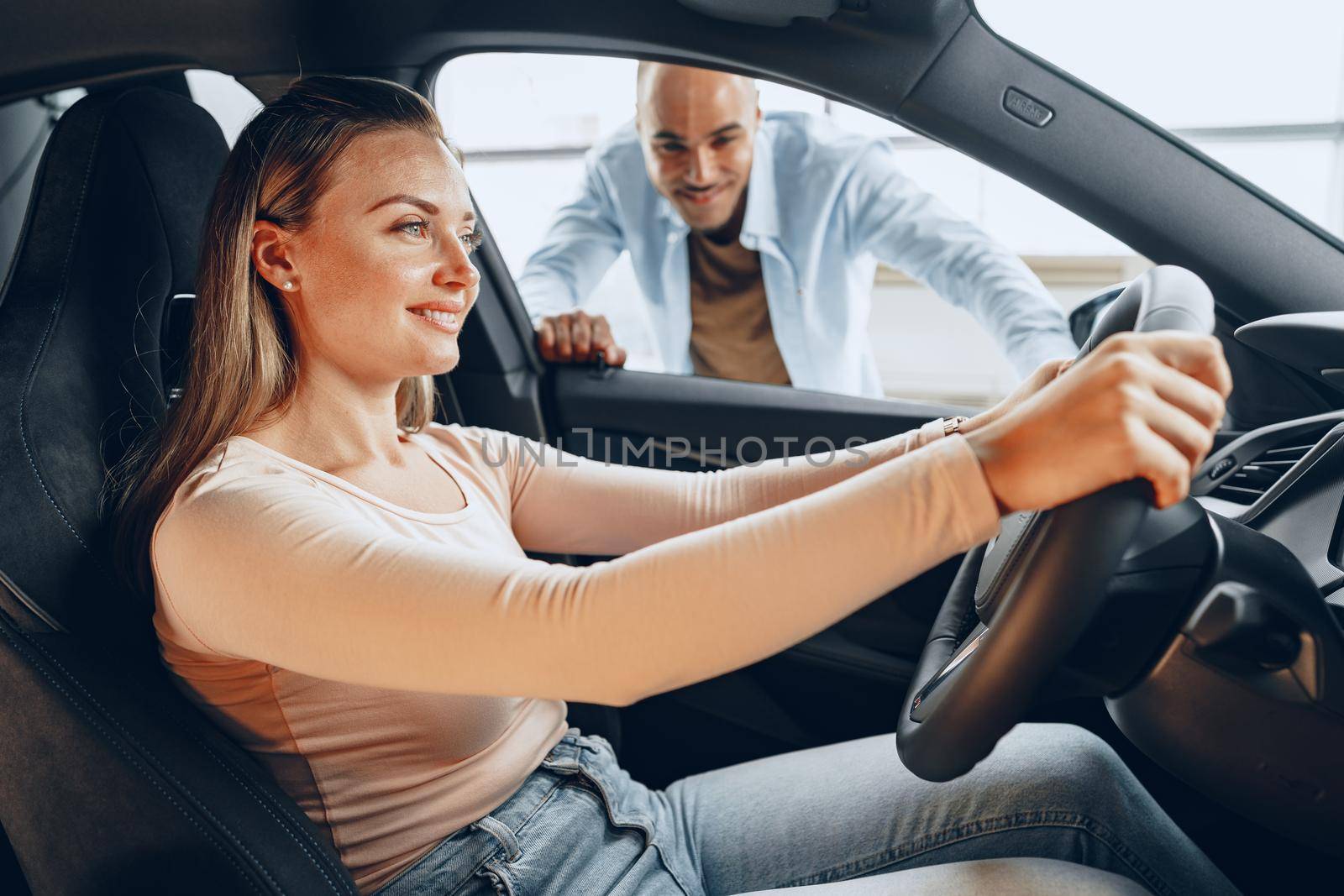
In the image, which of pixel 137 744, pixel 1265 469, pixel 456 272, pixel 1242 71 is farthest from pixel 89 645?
pixel 1242 71

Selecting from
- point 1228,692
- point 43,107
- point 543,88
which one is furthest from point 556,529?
point 543,88

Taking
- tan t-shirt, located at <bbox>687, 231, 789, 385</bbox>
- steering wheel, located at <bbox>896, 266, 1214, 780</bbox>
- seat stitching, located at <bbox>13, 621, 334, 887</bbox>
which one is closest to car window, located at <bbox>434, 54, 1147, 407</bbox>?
tan t-shirt, located at <bbox>687, 231, 789, 385</bbox>

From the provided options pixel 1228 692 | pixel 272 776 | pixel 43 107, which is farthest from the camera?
pixel 43 107

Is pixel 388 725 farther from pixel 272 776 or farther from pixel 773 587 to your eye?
pixel 773 587

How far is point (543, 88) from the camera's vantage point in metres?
3.33

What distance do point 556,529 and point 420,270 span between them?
0.36 m

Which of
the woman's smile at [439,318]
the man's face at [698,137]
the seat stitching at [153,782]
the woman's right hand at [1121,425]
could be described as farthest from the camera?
the man's face at [698,137]

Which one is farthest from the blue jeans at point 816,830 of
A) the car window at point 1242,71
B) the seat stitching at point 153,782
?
the car window at point 1242,71

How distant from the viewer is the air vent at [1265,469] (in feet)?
3.60

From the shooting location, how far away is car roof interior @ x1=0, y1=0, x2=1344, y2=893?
2.74ft

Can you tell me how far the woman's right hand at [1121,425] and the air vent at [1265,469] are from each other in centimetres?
54

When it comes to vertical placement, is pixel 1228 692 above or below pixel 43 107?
below

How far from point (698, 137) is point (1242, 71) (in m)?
2.39

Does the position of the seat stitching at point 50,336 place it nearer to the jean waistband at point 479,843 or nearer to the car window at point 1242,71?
the jean waistband at point 479,843
